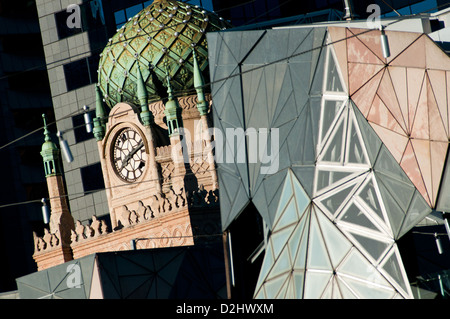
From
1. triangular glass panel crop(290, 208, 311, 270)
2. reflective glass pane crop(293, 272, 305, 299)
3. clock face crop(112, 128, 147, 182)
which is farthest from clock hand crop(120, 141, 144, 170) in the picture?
reflective glass pane crop(293, 272, 305, 299)

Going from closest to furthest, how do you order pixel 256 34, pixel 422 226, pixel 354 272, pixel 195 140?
pixel 354 272 → pixel 256 34 → pixel 422 226 → pixel 195 140

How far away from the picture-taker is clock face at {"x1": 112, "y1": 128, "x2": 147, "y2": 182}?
52875 mm

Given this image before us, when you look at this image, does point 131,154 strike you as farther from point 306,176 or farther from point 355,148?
point 355,148

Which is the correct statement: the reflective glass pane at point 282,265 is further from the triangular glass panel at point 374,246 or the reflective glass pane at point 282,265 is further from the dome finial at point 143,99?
the dome finial at point 143,99

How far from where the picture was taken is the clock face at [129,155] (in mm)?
52875

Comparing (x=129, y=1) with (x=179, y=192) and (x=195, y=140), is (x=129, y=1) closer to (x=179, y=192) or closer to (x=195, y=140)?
(x=195, y=140)

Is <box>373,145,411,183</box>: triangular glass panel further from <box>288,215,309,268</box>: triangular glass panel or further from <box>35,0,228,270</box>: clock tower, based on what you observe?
<box>35,0,228,270</box>: clock tower

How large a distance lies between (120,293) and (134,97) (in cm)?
1692

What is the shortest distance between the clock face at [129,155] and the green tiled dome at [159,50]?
1.74m

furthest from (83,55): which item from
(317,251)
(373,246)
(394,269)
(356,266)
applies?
(394,269)

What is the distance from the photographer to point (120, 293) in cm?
3872

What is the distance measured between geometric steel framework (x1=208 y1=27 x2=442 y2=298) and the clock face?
1648cm

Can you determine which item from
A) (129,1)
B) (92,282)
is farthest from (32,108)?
(92,282)

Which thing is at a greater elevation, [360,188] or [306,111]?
[306,111]
